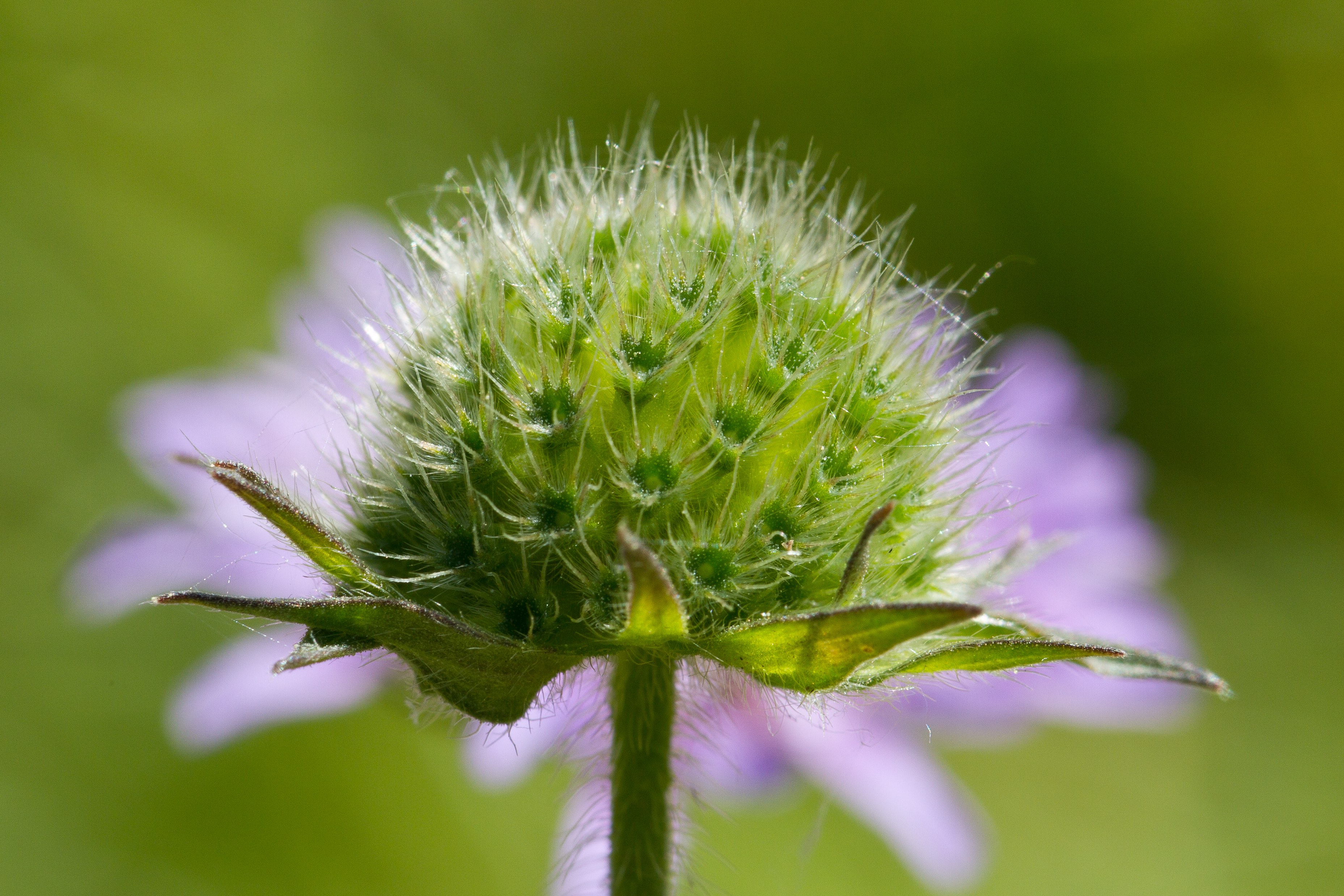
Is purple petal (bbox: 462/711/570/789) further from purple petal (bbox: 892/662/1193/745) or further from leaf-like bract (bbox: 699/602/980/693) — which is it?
leaf-like bract (bbox: 699/602/980/693)

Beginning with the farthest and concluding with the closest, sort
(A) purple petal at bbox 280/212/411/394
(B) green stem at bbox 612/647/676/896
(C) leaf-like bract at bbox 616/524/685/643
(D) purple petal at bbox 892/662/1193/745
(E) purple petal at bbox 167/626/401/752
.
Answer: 1. (A) purple petal at bbox 280/212/411/394
2. (D) purple petal at bbox 892/662/1193/745
3. (E) purple petal at bbox 167/626/401/752
4. (B) green stem at bbox 612/647/676/896
5. (C) leaf-like bract at bbox 616/524/685/643

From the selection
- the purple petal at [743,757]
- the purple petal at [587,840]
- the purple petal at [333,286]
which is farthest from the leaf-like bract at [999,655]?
the purple petal at [333,286]

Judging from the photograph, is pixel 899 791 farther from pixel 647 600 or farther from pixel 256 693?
pixel 647 600

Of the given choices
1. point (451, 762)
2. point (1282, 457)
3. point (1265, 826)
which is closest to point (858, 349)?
point (451, 762)

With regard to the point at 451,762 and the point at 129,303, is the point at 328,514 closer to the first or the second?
the point at 451,762

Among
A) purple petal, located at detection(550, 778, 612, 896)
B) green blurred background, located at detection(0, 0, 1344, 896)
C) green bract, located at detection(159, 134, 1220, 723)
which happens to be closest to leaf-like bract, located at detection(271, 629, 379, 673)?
green bract, located at detection(159, 134, 1220, 723)

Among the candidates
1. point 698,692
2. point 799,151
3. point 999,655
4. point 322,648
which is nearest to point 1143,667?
point 999,655

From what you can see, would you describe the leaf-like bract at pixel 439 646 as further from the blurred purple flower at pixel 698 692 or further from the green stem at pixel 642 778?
the blurred purple flower at pixel 698 692

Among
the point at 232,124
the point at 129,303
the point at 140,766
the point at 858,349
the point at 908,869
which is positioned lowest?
the point at 140,766
